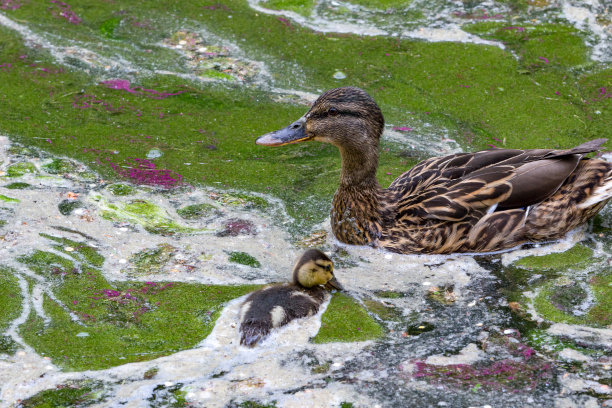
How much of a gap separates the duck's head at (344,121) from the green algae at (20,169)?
1935 millimetres

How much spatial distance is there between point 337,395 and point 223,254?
176 cm

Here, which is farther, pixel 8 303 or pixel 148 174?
pixel 148 174

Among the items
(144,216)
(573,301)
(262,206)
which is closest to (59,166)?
(144,216)

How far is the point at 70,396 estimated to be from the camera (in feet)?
13.9

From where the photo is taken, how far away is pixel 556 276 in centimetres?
554

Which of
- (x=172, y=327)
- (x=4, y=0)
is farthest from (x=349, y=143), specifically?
(x=4, y=0)

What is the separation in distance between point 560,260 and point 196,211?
2.74 metres

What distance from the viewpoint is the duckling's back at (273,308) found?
4.75 m

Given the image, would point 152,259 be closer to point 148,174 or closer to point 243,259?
point 243,259

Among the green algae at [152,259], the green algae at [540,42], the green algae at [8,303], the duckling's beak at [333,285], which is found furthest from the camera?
the green algae at [540,42]

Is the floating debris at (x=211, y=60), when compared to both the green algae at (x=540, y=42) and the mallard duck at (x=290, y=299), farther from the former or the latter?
the mallard duck at (x=290, y=299)

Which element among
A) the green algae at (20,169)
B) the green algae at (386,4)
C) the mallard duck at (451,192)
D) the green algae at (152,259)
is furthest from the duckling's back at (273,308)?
the green algae at (386,4)

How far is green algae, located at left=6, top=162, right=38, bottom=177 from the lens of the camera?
6523mm

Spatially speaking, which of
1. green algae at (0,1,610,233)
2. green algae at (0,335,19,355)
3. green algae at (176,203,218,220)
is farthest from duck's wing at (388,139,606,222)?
green algae at (0,335,19,355)
